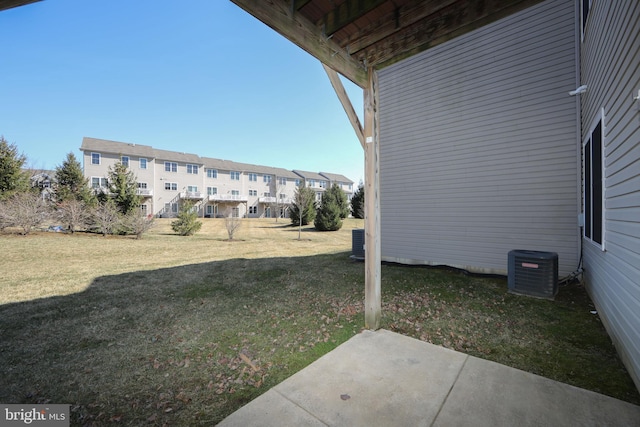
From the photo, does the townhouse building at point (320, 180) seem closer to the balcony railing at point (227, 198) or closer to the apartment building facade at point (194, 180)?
the apartment building facade at point (194, 180)

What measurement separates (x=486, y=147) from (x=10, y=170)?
21.4 m

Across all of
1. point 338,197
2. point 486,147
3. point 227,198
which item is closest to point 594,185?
point 486,147

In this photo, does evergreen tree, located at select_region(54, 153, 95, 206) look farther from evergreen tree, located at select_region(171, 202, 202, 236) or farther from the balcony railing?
the balcony railing

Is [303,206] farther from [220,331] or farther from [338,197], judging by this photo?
[220,331]

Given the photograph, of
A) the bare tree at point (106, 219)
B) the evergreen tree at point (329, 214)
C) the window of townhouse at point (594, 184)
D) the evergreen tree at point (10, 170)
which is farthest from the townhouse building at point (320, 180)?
the window of townhouse at point (594, 184)

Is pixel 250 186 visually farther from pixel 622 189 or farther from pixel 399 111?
pixel 622 189

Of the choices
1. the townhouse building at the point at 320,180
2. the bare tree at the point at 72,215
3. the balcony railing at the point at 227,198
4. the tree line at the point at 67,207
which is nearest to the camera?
the tree line at the point at 67,207

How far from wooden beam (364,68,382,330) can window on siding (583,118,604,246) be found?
9.84ft

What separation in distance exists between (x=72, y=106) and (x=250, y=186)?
22.5 metres

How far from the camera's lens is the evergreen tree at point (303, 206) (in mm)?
21172

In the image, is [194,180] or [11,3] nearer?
[11,3]

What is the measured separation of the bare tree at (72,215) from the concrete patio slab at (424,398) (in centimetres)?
1519

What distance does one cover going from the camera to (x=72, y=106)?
1556 cm

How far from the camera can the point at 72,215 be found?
39.5ft
